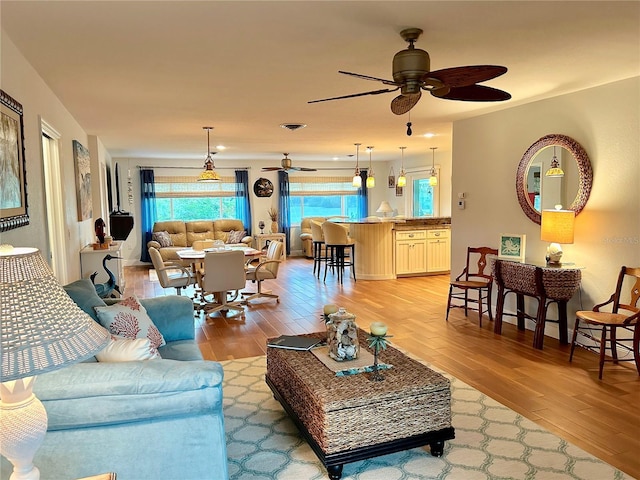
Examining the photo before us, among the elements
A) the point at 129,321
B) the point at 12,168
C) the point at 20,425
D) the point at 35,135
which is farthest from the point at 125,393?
the point at 35,135

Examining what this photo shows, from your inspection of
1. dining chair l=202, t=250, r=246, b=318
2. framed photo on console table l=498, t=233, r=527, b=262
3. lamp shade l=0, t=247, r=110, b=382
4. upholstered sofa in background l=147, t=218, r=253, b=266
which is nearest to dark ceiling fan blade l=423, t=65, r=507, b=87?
lamp shade l=0, t=247, r=110, b=382

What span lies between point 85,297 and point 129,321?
0.34 m

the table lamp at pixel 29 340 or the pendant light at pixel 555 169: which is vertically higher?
the pendant light at pixel 555 169

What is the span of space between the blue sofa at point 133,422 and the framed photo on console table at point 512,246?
3.76 meters

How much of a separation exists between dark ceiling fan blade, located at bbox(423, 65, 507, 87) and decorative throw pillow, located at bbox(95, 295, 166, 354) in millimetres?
2082

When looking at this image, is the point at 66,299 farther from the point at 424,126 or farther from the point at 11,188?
the point at 424,126

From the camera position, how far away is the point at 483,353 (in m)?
4.20

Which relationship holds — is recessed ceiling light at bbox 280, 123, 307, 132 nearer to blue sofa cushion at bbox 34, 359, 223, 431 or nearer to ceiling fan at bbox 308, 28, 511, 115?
ceiling fan at bbox 308, 28, 511, 115

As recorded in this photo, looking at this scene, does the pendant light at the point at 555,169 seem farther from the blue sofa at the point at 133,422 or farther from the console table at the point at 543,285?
the blue sofa at the point at 133,422

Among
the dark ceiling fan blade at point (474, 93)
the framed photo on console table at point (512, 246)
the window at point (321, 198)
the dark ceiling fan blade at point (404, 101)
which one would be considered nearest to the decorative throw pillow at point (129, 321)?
the dark ceiling fan blade at point (404, 101)

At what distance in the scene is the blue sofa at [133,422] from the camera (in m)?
1.79

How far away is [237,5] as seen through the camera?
7.13 feet

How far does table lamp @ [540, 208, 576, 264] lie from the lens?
13.6 feet

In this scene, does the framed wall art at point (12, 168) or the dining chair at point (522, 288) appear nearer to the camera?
the framed wall art at point (12, 168)
